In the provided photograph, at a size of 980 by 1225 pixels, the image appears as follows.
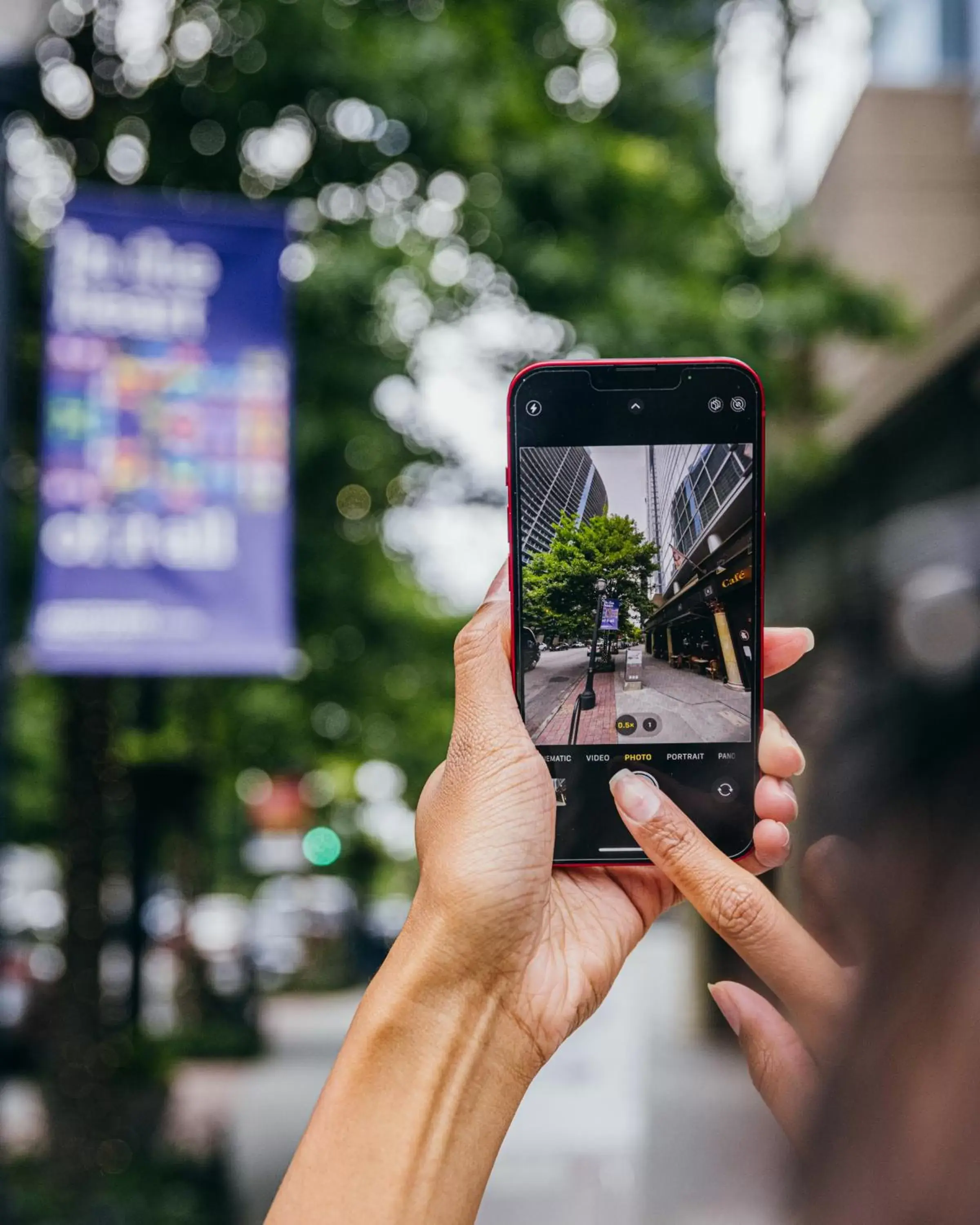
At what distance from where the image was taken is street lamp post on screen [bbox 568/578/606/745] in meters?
1.28

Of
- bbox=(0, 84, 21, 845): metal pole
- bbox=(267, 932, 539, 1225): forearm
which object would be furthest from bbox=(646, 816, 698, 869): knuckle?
bbox=(0, 84, 21, 845): metal pole

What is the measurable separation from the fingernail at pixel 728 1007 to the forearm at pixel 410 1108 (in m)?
0.18

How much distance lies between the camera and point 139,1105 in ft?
33.1

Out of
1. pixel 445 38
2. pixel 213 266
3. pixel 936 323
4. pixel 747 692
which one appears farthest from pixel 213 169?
pixel 747 692

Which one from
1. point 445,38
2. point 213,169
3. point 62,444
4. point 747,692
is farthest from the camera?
point 213,169

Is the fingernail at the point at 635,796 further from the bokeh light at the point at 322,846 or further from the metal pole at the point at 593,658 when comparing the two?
the bokeh light at the point at 322,846

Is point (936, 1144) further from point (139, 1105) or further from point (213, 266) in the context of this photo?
point (139, 1105)

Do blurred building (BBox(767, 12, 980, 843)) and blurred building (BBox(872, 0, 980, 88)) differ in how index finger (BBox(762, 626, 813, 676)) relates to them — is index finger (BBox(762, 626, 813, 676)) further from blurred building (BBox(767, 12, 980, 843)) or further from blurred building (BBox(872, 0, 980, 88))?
blurred building (BBox(872, 0, 980, 88))

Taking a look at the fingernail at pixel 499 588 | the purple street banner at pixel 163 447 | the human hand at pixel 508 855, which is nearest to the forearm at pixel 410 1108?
the human hand at pixel 508 855

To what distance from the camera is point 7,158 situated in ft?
17.3

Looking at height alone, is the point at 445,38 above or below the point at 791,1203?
above

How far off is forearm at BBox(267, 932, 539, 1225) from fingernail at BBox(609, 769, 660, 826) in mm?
220

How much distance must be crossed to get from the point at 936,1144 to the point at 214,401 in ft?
17.9

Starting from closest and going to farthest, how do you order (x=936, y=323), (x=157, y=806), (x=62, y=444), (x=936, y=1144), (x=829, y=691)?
(x=936, y=1144)
(x=829, y=691)
(x=62, y=444)
(x=936, y=323)
(x=157, y=806)
